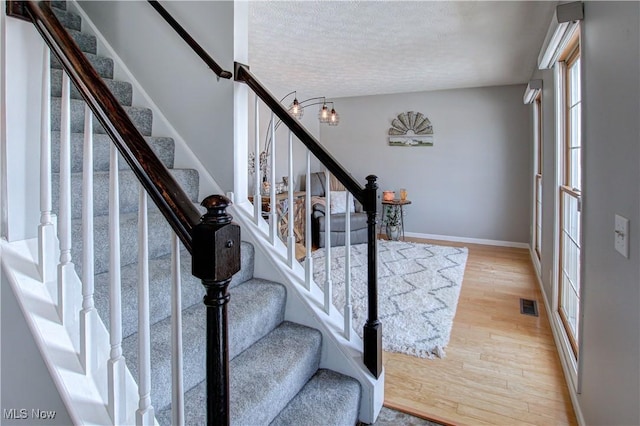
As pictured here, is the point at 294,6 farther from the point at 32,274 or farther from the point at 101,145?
the point at 32,274

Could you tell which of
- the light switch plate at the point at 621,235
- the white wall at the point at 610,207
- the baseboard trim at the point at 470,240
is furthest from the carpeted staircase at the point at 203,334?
the baseboard trim at the point at 470,240

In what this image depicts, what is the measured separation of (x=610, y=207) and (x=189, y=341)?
160cm

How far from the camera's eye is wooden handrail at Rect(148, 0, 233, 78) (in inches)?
79.4

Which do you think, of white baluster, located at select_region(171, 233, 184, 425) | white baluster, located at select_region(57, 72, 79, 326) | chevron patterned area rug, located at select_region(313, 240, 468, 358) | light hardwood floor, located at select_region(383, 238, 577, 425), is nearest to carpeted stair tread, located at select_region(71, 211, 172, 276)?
white baluster, located at select_region(57, 72, 79, 326)

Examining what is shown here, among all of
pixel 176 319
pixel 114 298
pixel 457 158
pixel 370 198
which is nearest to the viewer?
pixel 176 319

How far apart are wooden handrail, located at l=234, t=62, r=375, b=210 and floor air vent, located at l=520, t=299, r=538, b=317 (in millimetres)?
2225

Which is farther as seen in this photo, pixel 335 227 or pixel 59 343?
pixel 335 227

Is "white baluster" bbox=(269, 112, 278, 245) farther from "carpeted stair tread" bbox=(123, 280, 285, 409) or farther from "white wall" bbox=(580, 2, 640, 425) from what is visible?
"white wall" bbox=(580, 2, 640, 425)

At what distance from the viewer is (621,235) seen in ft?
3.96

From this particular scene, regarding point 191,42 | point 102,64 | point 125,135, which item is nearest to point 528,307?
point 191,42

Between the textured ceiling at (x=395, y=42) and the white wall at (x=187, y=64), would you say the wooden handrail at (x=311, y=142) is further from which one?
the textured ceiling at (x=395, y=42)

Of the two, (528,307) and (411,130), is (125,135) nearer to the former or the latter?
(528,307)

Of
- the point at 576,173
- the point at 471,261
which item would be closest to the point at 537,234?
the point at 471,261

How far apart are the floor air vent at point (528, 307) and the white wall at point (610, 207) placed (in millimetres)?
1449
